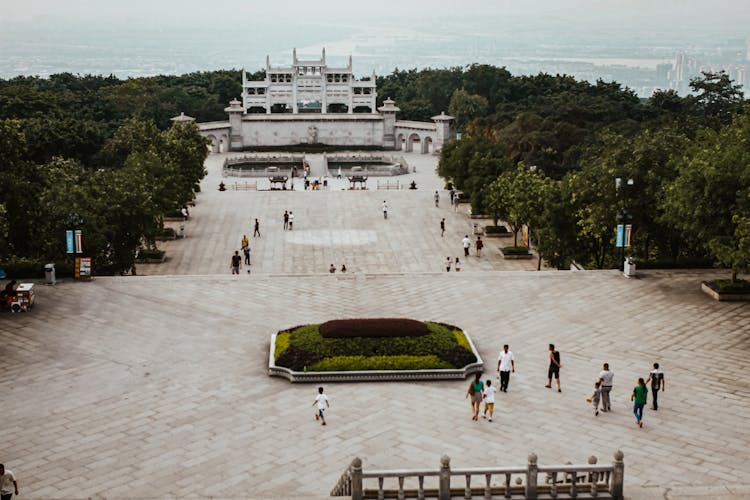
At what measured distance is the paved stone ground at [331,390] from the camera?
19.7 metres

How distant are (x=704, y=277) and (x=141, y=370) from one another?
21.1 metres

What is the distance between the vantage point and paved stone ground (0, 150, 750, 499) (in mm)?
19672

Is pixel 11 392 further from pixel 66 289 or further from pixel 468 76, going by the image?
pixel 468 76

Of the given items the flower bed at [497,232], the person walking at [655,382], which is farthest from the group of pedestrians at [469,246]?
the person walking at [655,382]

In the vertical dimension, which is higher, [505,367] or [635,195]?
[635,195]

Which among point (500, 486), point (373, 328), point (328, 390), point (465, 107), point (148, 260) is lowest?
point (148, 260)

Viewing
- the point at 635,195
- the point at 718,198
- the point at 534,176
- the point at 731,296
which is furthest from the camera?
the point at 534,176

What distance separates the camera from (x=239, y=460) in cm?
1998

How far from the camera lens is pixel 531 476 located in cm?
1753

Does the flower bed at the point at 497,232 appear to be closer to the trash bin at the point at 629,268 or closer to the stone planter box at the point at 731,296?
the trash bin at the point at 629,268

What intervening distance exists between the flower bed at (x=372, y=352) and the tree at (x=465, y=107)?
79.9 m

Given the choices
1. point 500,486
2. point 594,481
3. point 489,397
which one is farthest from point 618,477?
point 489,397

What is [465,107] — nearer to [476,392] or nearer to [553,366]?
[553,366]

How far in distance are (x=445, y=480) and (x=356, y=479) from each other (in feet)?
5.62
